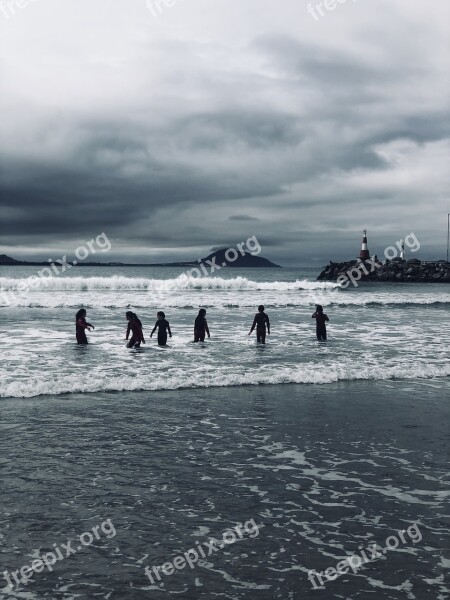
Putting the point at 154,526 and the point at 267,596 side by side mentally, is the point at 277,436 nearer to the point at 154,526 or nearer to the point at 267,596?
the point at 154,526

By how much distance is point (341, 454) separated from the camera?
8.00m

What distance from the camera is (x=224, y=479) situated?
6.98m

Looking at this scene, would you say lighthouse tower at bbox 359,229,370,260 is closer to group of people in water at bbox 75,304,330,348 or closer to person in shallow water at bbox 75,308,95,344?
group of people in water at bbox 75,304,330,348

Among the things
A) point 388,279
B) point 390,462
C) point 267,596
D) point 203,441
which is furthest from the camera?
point 388,279

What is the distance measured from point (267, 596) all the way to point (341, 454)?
3.81m

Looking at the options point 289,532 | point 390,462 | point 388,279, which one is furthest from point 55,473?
point 388,279

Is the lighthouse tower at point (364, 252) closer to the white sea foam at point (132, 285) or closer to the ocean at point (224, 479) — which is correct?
the white sea foam at point (132, 285)

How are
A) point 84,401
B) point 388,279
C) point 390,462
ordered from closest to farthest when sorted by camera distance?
point 390,462
point 84,401
point 388,279
